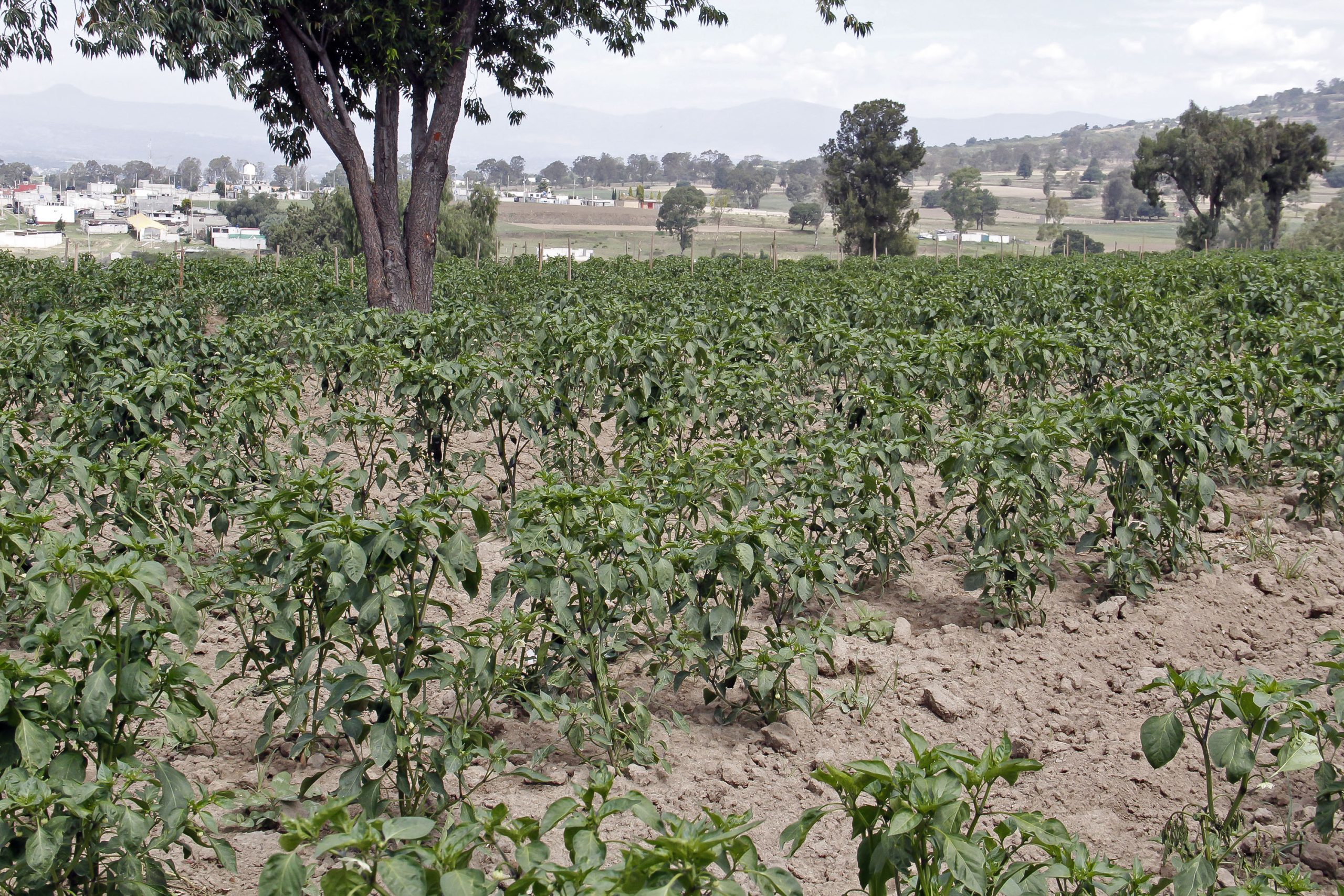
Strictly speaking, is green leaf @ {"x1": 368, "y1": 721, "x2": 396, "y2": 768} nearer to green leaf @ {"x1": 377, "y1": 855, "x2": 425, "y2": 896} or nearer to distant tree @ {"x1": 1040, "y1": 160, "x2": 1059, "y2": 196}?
green leaf @ {"x1": 377, "y1": 855, "x2": 425, "y2": 896}

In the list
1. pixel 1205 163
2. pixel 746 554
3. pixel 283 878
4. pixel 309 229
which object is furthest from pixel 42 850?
pixel 309 229

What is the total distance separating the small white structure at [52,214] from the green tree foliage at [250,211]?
1900 centimetres

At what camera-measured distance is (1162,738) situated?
8.29ft

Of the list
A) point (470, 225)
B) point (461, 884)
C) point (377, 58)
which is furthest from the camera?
point (470, 225)

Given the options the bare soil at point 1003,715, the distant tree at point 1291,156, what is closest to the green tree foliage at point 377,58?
the bare soil at point 1003,715

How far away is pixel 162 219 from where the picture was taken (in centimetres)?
10562

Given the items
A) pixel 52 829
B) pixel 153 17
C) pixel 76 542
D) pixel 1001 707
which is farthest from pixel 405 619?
pixel 153 17

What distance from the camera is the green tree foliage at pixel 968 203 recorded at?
96438mm

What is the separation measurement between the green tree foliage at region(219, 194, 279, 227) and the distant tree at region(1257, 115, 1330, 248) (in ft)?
264

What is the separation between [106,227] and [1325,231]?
9904 centimetres

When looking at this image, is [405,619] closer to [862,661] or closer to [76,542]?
[76,542]

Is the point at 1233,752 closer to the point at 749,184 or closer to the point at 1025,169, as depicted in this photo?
the point at 749,184

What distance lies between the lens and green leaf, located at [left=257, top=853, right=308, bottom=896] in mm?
1989

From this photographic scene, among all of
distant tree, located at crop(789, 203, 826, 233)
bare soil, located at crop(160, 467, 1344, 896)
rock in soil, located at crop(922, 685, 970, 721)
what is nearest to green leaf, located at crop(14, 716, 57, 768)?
bare soil, located at crop(160, 467, 1344, 896)
